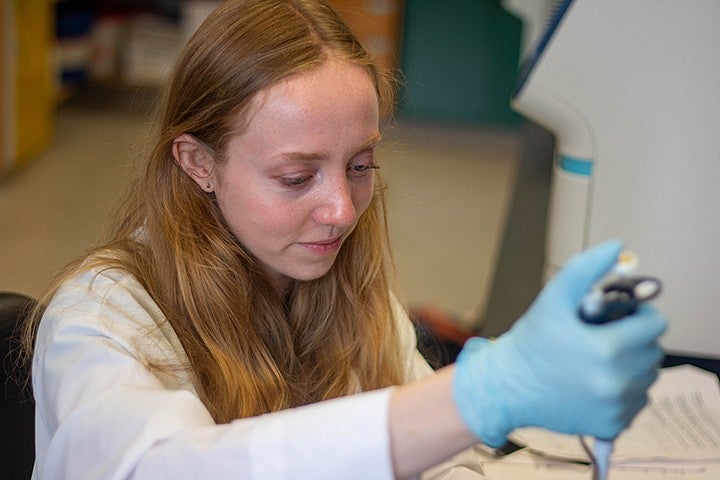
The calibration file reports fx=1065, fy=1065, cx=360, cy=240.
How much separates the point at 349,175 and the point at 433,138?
3964 millimetres

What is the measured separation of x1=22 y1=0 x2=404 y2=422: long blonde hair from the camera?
1.05 m

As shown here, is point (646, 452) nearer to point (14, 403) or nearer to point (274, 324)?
point (274, 324)

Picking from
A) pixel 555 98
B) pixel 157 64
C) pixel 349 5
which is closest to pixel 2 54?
pixel 157 64

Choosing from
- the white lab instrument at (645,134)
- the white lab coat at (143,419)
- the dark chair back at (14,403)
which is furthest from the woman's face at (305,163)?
the white lab instrument at (645,134)

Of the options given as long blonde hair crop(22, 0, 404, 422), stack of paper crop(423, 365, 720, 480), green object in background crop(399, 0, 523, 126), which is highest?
long blonde hair crop(22, 0, 404, 422)

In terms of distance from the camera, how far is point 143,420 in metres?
0.81

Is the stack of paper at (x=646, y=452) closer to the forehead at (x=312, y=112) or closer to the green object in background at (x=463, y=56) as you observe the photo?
the forehead at (x=312, y=112)

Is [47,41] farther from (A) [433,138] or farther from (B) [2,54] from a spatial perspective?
(A) [433,138]

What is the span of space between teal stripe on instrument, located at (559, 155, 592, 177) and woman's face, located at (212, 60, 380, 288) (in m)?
0.43

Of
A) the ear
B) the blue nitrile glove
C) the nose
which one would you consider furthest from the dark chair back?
the blue nitrile glove

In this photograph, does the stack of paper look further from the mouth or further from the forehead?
the forehead

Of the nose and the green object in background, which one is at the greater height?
the nose

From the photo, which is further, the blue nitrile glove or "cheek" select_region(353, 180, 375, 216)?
"cheek" select_region(353, 180, 375, 216)

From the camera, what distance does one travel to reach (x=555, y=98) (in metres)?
1.38
